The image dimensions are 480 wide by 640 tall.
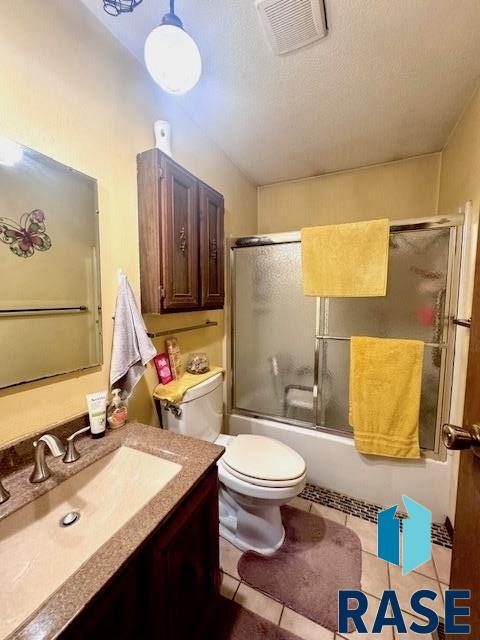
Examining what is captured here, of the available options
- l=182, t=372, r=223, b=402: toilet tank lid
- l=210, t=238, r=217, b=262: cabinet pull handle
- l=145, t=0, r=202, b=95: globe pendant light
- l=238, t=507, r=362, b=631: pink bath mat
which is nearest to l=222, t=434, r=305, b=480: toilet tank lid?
l=182, t=372, r=223, b=402: toilet tank lid

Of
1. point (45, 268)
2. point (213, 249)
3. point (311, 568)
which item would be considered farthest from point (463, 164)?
point (311, 568)

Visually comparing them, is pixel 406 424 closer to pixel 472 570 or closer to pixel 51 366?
pixel 472 570

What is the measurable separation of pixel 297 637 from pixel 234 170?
101 inches

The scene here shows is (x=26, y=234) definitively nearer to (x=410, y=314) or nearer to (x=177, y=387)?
(x=177, y=387)

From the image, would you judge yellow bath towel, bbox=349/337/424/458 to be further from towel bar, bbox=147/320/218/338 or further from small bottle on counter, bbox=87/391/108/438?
small bottle on counter, bbox=87/391/108/438

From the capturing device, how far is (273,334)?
6.31 ft

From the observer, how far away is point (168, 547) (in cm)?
68

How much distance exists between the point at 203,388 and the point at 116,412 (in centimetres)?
50

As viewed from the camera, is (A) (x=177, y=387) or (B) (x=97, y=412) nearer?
(B) (x=97, y=412)


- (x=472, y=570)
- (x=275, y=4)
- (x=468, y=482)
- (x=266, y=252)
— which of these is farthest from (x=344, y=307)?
(x=275, y=4)

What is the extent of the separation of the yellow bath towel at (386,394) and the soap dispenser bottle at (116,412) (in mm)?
1264

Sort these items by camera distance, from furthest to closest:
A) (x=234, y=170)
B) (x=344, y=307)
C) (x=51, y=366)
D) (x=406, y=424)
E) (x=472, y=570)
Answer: (x=234, y=170) → (x=344, y=307) → (x=406, y=424) → (x=51, y=366) → (x=472, y=570)

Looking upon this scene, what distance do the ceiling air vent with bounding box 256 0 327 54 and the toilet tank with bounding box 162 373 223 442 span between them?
5.15ft

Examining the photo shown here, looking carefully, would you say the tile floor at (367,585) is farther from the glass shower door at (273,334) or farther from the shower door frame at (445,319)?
the glass shower door at (273,334)
